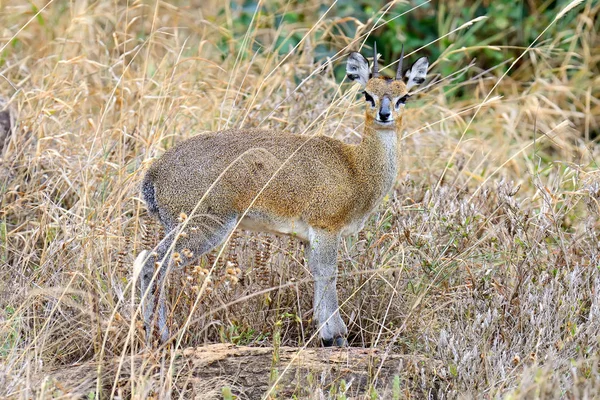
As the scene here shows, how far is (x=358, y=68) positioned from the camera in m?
5.37

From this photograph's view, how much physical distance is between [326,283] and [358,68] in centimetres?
123

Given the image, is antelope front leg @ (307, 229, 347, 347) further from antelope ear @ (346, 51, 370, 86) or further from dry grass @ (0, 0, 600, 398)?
antelope ear @ (346, 51, 370, 86)

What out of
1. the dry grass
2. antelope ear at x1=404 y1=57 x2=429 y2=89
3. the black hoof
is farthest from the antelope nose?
the black hoof

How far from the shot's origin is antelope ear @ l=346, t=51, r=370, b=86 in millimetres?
5312

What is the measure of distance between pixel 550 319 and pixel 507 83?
534cm

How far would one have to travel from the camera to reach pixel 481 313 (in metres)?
4.85

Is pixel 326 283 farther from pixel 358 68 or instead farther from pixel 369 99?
pixel 358 68

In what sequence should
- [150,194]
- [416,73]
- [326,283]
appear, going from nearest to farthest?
Answer: [150,194] → [326,283] → [416,73]

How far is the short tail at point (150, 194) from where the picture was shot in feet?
16.4

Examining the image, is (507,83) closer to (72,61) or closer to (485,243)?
(485,243)

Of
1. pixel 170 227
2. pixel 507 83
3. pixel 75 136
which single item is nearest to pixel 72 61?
pixel 75 136

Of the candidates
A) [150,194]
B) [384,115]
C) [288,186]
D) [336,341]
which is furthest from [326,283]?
[150,194]

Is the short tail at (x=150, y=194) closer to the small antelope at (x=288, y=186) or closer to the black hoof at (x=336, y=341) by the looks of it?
the small antelope at (x=288, y=186)

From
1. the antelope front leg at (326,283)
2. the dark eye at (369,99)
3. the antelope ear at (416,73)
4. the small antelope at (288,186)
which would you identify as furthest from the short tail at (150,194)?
the antelope ear at (416,73)
